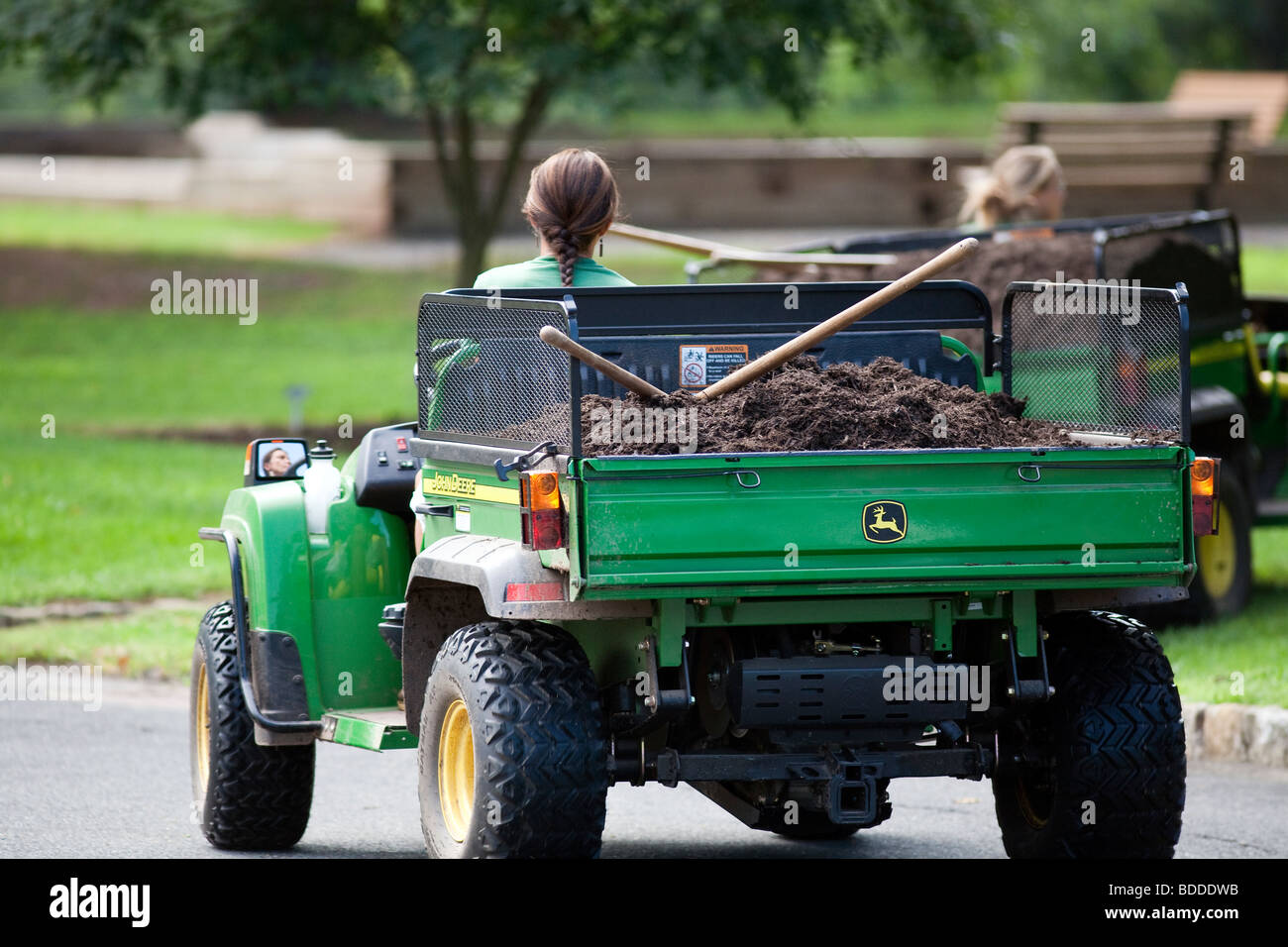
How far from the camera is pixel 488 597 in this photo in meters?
5.32

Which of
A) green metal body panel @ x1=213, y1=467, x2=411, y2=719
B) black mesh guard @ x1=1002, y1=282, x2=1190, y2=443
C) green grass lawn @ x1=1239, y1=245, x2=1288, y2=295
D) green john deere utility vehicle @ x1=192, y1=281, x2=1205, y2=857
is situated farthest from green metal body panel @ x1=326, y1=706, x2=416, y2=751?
green grass lawn @ x1=1239, y1=245, x2=1288, y2=295

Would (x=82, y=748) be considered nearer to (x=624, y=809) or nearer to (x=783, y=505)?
(x=624, y=809)

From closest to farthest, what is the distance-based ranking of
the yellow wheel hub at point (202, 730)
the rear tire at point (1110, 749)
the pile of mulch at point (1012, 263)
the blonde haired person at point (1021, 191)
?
1. the rear tire at point (1110, 749)
2. the yellow wheel hub at point (202, 730)
3. the pile of mulch at point (1012, 263)
4. the blonde haired person at point (1021, 191)

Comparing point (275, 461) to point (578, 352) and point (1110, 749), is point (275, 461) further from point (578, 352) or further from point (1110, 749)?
point (1110, 749)

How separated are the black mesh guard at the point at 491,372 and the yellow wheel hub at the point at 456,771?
0.77 metres

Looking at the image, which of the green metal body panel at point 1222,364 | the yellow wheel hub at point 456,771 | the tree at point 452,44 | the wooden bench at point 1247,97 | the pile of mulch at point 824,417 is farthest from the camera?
the wooden bench at point 1247,97

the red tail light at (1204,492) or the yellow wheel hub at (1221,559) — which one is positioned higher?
the red tail light at (1204,492)

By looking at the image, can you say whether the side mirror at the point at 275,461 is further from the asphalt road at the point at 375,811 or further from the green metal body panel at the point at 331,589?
the asphalt road at the point at 375,811

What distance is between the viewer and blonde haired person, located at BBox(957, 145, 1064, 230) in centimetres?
1148

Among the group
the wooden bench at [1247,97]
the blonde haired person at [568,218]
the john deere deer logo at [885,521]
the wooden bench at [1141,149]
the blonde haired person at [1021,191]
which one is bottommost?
the john deere deer logo at [885,521]

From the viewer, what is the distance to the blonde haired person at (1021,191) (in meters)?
11.5

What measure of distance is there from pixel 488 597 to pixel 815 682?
2.84ft

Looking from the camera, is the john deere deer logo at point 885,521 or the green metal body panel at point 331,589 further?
the green metal body panel at point 331,589

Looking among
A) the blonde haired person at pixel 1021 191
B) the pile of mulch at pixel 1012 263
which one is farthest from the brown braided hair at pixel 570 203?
the blonde haired person at pixel 1021 191
